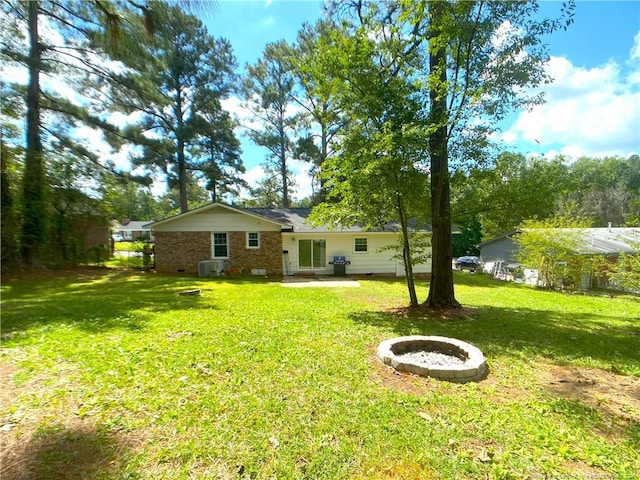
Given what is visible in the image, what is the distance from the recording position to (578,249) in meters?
15.2

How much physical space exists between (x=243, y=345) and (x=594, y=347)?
5.89 meters

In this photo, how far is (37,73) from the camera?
13086mm

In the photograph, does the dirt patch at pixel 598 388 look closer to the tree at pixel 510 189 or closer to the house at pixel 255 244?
the tree at pixel 510 189

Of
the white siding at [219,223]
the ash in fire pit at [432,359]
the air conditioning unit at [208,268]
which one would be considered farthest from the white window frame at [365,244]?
the ash in fire pit at [432,359]

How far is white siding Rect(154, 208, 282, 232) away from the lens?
14820 mm

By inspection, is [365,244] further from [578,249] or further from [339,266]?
[578,249]

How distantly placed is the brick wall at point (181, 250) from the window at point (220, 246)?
275 millimetres

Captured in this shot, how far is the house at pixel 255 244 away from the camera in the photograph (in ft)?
48.6

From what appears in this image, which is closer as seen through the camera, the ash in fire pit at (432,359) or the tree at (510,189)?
the ash in fire pit at (432,359)

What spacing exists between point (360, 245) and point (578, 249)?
10646mm

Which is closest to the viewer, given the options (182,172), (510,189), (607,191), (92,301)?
(510,189)

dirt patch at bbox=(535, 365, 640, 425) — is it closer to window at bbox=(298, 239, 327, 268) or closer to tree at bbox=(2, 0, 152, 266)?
window at bbox=(298, 239, 327, 268)

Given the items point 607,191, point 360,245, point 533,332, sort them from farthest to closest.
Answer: point 607,191 < point 360,245 < point 533,332

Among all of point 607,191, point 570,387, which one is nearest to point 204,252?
point 570,387
